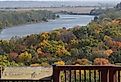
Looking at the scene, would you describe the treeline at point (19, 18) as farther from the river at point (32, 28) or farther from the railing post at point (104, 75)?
the railing post at point (104, 75)

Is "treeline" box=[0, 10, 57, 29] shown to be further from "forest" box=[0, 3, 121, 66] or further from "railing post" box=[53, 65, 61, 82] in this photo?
"railing post" box=[53, 65, 61, 82]

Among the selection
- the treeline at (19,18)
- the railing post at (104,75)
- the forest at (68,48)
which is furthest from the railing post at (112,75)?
the treeline at (19,18)

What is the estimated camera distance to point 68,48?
28000mm

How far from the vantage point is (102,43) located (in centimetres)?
2834

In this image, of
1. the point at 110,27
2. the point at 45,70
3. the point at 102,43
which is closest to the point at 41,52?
the point at 102,43

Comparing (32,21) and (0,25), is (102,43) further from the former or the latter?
(32,21)

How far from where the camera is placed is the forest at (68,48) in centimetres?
2228

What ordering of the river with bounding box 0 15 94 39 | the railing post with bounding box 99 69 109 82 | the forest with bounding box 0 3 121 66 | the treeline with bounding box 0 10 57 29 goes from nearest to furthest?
the railing post with bounding box 99 69 109 82
the forest with bounding box 0 3 121 66
the river with bounding box 0 15 94 39
the treeline with bounding box 0 10 57 29

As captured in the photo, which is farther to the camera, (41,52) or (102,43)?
(102,43)

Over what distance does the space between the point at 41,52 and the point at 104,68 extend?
21541 millimetres

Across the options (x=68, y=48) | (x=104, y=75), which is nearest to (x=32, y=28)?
(x=68, y=48)

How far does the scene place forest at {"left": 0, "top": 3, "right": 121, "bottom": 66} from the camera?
73.1ft

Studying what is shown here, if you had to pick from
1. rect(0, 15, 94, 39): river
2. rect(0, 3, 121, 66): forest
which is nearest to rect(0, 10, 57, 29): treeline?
rect(0, 15, 94, 39): river

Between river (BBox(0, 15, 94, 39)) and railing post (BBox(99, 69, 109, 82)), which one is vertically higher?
railing post (BBox(99, 69, 109, 82))
